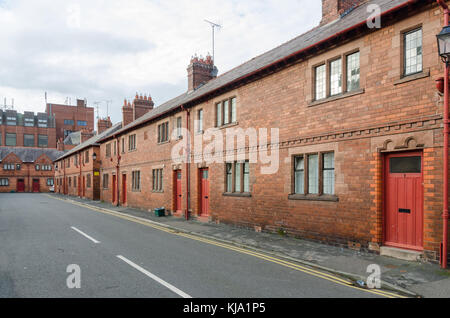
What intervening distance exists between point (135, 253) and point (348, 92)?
7576mm

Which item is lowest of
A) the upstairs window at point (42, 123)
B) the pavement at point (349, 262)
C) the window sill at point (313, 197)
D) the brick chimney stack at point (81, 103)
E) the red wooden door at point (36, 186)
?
the red wooden door at point (36, 186)

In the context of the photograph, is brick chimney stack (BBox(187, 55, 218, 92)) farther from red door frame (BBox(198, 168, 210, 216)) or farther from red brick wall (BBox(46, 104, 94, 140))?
red brick wall (BBox(46, 104, 94, 140))

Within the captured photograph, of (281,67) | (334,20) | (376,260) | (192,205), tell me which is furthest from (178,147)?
(376,260)

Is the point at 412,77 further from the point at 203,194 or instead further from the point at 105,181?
the point at 105,181

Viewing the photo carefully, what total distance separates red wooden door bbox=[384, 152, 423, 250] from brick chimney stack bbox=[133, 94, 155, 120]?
27857 millimetres

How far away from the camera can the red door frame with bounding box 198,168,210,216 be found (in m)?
17.5

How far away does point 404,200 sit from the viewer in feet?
28.8

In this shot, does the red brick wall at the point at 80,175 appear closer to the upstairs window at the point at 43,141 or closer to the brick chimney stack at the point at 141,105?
the brick chimney stack at the point at 141,105

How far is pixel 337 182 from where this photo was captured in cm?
1035

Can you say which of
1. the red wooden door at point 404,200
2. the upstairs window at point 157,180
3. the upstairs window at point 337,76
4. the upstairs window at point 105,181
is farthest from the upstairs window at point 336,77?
the upstairs window at point 105,181

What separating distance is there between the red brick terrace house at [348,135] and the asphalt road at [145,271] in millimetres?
2861

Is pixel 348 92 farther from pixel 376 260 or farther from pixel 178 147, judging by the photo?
pixel 178 147

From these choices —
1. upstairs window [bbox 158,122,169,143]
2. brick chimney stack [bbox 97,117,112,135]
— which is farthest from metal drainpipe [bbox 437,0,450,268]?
brick chimney stack [bbox 97,117,112,135]

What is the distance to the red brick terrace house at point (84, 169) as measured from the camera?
3791 cm
